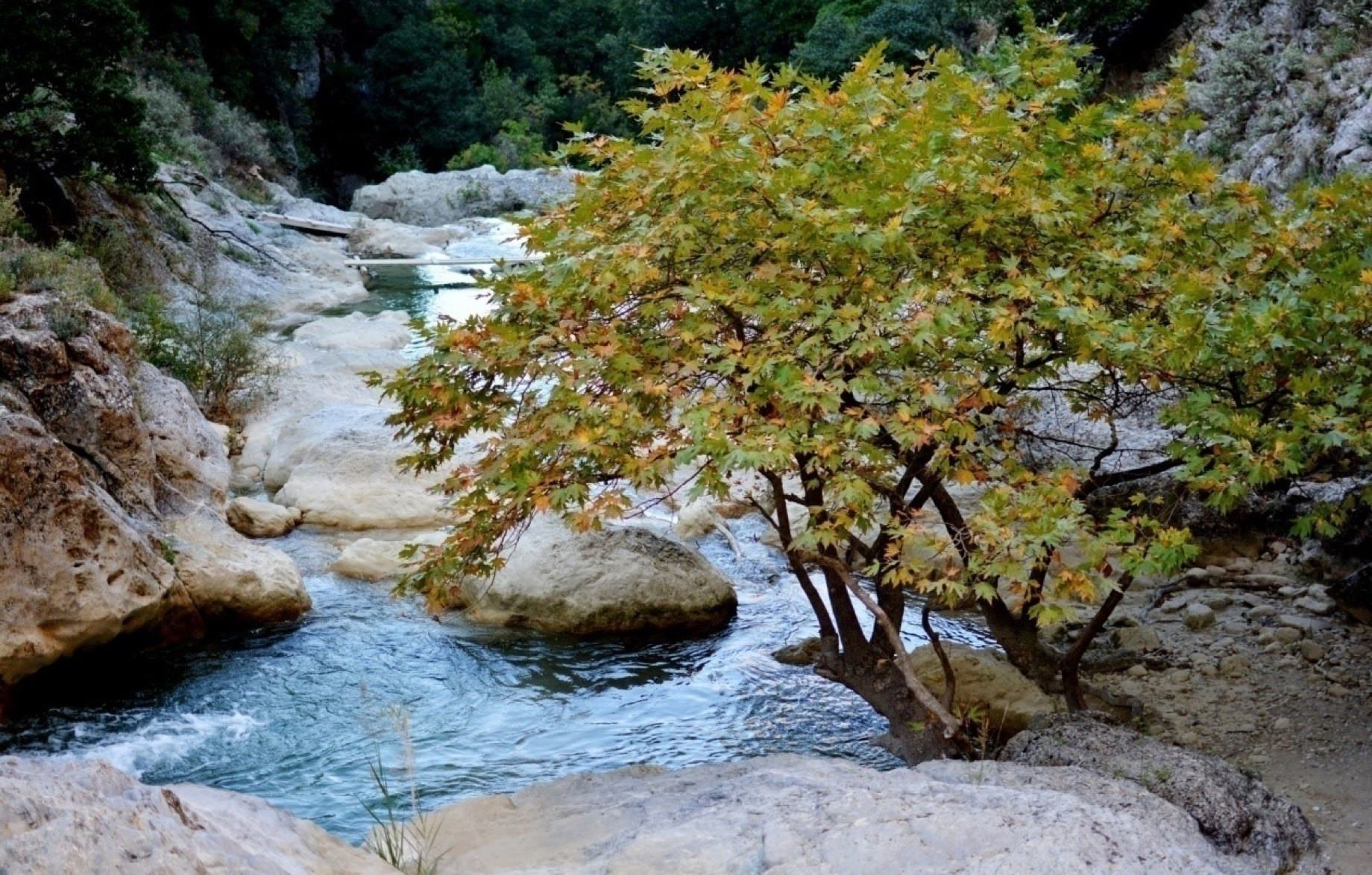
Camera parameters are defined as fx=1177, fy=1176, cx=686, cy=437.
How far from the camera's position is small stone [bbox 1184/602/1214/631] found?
8180 millimetres

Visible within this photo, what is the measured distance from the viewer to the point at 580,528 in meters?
4.78

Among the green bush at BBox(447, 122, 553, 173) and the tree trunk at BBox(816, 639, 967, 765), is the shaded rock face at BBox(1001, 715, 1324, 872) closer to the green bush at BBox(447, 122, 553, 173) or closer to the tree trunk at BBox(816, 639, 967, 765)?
the tree trunk at BBox(816, 639, 967, 765)

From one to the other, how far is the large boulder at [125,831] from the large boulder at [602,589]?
15.9 feet

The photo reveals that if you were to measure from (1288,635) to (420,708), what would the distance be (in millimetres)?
5629

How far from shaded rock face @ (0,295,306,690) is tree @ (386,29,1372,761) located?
9.20 feet

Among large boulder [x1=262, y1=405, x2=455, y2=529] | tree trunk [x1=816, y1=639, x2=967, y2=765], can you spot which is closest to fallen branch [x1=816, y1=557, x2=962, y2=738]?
tree trunk [x1=816, y1=639, x2=967, y2=765]

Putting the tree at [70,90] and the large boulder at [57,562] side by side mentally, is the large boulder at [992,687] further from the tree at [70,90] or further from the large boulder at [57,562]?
the tree at [70,90]

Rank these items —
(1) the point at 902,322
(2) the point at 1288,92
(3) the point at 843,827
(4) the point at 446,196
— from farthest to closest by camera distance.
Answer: (4) the point at 446,196
(2) the point at 1288,92
(1) the point at 902,322
(3) the point at 843,827

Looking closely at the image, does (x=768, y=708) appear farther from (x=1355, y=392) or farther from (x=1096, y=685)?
(x=1355, y=392)

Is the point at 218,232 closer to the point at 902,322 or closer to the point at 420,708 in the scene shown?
the point at 420,708

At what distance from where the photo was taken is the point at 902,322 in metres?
4.97

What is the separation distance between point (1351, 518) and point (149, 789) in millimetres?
7693

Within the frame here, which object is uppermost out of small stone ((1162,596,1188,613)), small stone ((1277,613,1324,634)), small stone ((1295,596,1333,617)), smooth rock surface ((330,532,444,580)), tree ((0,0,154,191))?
tree ((0,0,154,191))

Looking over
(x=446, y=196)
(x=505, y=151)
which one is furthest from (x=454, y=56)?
(x=446, y=196)
